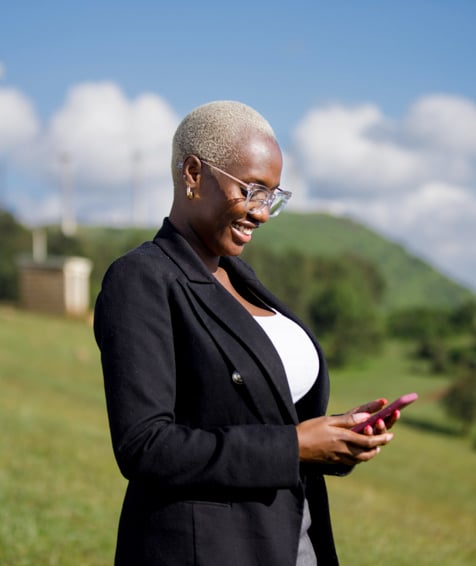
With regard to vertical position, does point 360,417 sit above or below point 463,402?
above

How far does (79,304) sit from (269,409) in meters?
63.7

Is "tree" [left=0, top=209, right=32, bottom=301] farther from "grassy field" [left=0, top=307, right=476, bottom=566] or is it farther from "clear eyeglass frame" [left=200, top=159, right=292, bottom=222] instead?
"clear eyeglass frame" [left=200, top=159, right=292, bottom=222]

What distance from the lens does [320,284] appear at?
343ft

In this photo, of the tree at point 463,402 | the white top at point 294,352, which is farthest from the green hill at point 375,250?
the white top at point 294,352

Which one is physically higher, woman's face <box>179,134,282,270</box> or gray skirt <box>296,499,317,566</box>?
woman's face <box>179,134,282,270</box>

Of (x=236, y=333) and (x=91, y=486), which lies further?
(x=91, y=486)

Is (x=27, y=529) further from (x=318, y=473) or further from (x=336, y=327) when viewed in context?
(x=336, y=327)

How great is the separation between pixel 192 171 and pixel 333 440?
943 mm

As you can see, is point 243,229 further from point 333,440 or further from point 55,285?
point 55,285

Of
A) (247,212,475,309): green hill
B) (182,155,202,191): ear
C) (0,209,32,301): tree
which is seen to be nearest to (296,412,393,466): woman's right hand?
(182,155,202,191): ear

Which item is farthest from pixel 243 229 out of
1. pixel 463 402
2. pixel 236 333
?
pixel 463 402

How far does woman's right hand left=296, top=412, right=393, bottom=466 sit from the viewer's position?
2.35m

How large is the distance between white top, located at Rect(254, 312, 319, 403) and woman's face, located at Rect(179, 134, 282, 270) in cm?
28

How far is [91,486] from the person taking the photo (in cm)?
1022
